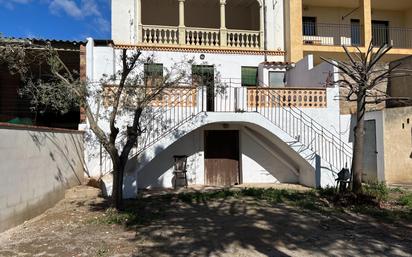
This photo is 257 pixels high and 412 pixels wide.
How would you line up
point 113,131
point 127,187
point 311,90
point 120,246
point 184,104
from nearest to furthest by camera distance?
1. point 120,246
2. point 113,131
3. point 127,187
4. point 184,104
5. point 311,90

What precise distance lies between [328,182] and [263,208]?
4.06 m

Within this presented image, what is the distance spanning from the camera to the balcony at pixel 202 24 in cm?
1636

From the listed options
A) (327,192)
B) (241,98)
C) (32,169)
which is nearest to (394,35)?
(241,98)

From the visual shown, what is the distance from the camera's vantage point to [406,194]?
11375mm

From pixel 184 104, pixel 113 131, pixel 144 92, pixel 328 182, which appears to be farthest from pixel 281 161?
pixel 113 131

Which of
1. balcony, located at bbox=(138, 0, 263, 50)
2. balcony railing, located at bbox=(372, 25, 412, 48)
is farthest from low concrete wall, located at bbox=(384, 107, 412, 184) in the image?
balcony railing, located at bbox=(372, 25, 412, 48)

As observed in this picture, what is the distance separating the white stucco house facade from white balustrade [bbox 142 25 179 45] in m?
0.04

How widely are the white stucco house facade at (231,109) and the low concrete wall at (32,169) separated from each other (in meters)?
1.62

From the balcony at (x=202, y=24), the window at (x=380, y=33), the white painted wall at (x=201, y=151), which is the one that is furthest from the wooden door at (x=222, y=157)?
the window at (x=380, y=33)

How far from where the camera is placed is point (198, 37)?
16.7 metres

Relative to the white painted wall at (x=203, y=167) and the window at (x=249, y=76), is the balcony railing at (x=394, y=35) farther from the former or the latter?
the white painted wall at (x=203, y=167)

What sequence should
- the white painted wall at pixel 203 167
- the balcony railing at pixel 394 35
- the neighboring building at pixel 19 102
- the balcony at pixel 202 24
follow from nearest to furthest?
the white painted wall at pixel 203 167 → the neighboring building at pixel 19 102 → the balcony at pixel 202 24 → the balcony railing at pixel 394 35

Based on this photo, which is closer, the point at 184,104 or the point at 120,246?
the point at 120,246

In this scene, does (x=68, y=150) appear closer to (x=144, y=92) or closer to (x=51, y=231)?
(x=144, y=92)
